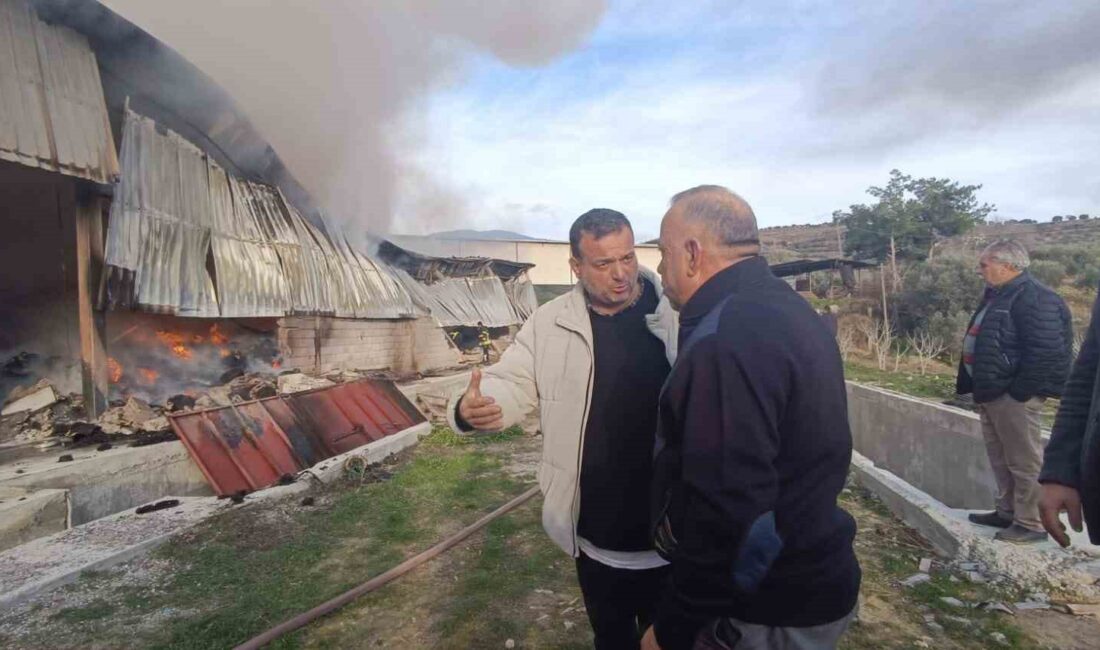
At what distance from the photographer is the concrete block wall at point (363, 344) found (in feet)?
34.3

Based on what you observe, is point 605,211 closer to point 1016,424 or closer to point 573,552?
point 573,552

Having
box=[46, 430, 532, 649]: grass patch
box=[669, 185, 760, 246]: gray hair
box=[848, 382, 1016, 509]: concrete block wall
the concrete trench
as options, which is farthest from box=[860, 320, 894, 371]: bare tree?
box=[669, 185, 760, 246]: gray hair

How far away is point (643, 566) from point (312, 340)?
32.3 feet

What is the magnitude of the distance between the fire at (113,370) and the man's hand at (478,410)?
7494mm

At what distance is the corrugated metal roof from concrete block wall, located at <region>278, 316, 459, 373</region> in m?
3.97

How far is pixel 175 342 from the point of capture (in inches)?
337

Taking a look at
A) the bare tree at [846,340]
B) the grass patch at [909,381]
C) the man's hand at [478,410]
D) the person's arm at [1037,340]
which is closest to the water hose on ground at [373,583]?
the man's hand at [478,410]

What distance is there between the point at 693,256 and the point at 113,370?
8632 mm

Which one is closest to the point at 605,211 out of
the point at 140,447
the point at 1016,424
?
the point at 1016,424

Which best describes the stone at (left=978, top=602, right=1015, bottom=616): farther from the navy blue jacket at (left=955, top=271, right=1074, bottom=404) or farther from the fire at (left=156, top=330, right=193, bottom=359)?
the fire at (left=156, top=330, right=193, bottom=359)

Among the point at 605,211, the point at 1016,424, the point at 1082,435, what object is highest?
the point at 605,211

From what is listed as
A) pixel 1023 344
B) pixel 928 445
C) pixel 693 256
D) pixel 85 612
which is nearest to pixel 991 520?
pixel 1023 344

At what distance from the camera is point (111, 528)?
4738mm

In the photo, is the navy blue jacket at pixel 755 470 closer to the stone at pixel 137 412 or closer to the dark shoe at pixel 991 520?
the dark shoe at pixel 991 520
